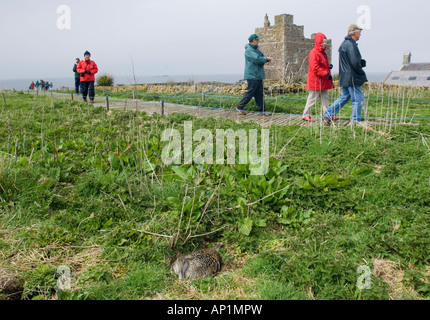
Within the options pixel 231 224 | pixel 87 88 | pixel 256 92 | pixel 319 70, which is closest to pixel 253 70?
pixel 256 92

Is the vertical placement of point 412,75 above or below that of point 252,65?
above

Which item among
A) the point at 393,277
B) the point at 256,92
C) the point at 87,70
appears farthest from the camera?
the point at 87,70

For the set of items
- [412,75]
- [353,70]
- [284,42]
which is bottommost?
[353,70]

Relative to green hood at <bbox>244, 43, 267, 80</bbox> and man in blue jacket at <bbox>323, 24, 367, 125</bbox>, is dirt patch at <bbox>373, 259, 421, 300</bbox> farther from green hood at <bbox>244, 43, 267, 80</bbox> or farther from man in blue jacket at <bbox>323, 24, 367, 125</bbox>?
green hood at <bbox>244, 43, 267, 80</bbox>

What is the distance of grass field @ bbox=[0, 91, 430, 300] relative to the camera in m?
3.18

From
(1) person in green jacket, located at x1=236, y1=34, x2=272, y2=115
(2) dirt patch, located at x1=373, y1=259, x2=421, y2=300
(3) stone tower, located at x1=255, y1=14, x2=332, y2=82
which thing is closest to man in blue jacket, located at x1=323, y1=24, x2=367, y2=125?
(1) person in green jacket, located at x1=236, y1=34, x2=272, y2=115

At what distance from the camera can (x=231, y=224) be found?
4086 mm

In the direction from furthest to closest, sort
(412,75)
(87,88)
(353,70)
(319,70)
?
1. (412,75)
2. (87,88)
3. (319,70)
4. (353,70)

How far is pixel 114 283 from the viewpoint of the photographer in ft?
10.7

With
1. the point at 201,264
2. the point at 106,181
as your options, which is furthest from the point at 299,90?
the point at 201,264

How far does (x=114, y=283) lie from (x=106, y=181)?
1.90m

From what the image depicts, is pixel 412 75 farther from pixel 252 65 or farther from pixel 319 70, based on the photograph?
pixel 319 70

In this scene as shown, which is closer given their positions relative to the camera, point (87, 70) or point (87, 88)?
point (87, 70)
